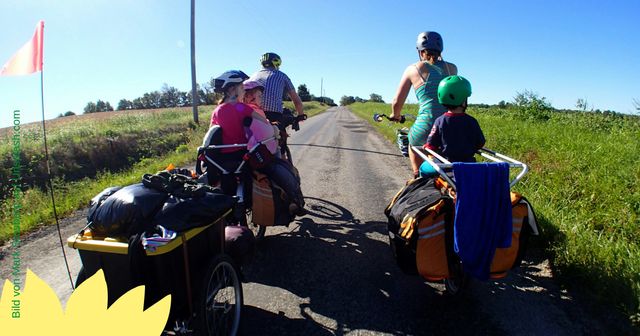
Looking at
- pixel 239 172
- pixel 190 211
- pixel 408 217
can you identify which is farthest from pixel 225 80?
pixel 408 217

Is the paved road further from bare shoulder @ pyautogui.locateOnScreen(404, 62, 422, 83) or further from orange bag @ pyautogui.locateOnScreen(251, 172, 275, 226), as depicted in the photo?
bare shoulder @ pyautogui.locateOnScreen(404, 62, 422, 83)

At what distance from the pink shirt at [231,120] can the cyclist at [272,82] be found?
118cm

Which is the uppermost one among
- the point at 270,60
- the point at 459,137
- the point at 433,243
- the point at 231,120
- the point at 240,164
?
the point at 270,60

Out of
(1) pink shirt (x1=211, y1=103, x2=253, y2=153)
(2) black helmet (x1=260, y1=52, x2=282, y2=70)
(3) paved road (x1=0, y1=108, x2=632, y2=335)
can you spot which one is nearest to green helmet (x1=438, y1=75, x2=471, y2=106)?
(3) paved road (x1=0, y1=108, x2=632, y2=335)

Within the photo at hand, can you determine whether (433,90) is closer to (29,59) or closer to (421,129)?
(421,129)

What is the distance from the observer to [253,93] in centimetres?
459

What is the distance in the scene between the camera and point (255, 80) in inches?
191

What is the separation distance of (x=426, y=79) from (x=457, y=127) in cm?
84

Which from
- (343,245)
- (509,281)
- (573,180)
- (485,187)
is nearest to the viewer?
(485,187)

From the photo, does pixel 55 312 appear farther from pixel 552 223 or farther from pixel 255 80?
pixel 552 223

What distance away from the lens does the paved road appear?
9.17 feet

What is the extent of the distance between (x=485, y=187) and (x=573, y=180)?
3.83 meters

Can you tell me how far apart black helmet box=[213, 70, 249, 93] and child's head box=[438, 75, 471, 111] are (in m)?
2.02

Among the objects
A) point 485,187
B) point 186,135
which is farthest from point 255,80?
point 186,135
